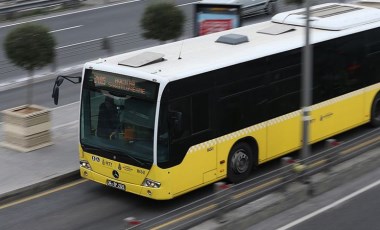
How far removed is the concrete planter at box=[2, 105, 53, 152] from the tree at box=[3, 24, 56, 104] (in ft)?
3.62

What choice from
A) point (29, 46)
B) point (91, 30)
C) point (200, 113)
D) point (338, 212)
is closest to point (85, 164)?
point (200, 113)

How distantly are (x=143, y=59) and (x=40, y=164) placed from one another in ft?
12.4

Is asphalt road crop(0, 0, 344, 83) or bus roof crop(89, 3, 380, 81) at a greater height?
bus roof crop(89, 3, 380, 81)

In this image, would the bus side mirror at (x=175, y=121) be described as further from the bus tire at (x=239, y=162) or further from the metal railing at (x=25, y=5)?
the metal railing at (x=25, y=5)

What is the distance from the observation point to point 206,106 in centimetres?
1422

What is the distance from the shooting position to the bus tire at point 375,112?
18.4 meters

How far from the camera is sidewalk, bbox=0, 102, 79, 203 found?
15242 mm

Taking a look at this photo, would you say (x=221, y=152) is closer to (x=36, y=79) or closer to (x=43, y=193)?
(x=43, y=193)

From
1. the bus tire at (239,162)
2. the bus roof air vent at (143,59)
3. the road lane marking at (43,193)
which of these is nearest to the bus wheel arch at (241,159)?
the bus tire at (239,162)

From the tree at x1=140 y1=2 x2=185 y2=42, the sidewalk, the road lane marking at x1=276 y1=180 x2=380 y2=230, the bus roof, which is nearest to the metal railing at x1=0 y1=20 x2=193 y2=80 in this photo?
the tree at x1=140 y1=2 x2=185 y2=42

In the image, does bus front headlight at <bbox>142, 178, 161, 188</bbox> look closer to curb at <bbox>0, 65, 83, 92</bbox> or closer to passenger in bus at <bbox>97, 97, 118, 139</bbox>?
passenger in bus at <bbox>97, 97, 118, 139</bbox>

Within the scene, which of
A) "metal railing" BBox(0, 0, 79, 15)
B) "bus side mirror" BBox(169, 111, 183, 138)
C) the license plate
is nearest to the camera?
"bus side mirror" BBox(169, 111, 183, 138)

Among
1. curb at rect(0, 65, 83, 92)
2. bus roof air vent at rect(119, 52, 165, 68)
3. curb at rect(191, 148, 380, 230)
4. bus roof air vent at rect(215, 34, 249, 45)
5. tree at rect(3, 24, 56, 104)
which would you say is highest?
bus roof air vent at rect(119, 52, 165, 68)

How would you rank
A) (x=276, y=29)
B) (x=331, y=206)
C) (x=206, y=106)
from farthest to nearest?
(x=276, y=29) < (x=206, y=106) < (x=331, y=206)
